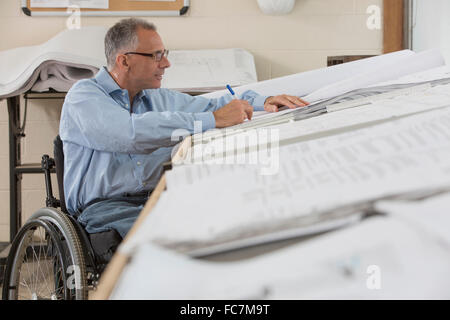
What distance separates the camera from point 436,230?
1.15 feet

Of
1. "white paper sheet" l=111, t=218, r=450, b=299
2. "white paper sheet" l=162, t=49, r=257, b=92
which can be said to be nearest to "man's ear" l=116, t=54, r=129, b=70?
"white paper sheet" l=162, t=49, r=257, b=92

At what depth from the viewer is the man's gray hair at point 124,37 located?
5.92 ft

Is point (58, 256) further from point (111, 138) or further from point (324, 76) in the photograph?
point (324, 76)

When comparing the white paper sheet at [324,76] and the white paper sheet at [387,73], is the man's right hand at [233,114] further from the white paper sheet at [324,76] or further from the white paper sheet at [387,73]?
the white paper sheet at [324,76]

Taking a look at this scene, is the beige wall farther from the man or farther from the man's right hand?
the man's right hand

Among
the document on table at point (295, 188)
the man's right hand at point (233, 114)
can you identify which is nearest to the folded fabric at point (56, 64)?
the man's right hand at point (233, 114)

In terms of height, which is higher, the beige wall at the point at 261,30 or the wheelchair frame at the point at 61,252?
the beige wall at the point at 261,30

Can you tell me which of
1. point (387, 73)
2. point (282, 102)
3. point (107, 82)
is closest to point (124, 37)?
point (107, 82)

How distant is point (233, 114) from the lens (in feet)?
4.29

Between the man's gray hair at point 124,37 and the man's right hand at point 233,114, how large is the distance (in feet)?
2.00

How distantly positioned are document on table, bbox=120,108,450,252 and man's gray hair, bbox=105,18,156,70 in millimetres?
1288

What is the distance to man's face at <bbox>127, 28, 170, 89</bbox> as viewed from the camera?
1777 mm

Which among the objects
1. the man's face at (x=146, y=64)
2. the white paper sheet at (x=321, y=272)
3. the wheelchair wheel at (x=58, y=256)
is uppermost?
the man's face at (x=146, y=64)

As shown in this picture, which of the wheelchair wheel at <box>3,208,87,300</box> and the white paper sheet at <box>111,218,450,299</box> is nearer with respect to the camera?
the white paper sheet at <box>111,218,450,299</box>
